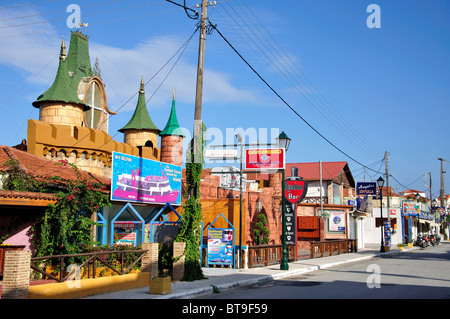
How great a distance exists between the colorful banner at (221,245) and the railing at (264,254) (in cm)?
98

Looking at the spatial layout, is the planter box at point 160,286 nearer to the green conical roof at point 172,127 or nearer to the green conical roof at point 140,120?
the green conical roof at point 172,127

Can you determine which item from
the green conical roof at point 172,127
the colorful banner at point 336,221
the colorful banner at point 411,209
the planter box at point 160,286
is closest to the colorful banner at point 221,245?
the planter box at point 160,286

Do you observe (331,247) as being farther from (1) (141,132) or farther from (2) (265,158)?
(1) (141,132)

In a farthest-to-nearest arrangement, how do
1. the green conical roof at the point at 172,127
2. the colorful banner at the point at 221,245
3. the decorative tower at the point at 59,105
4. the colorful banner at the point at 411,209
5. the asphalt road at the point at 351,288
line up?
1. the colorful banner at the point at 411,209
2. the green conical roof at the point at 172,127
3. the decorative tower at the point at 59,105
4. the colorful banner at the point at 221,245
5. the asphalt road at the point at 351,288

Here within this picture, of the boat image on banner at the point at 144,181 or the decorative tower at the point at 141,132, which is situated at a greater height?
the decorative tower at the point at 141,132

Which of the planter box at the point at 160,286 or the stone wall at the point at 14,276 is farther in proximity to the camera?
the planter box at the point at 160,286

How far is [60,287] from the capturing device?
39.3 feet

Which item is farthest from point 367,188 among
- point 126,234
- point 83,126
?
point 126,234

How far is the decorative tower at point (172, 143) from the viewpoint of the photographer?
34781mm

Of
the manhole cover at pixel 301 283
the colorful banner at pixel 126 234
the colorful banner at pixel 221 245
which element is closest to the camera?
the manhole cover at pixel 301 283

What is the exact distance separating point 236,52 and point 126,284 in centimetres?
1061
